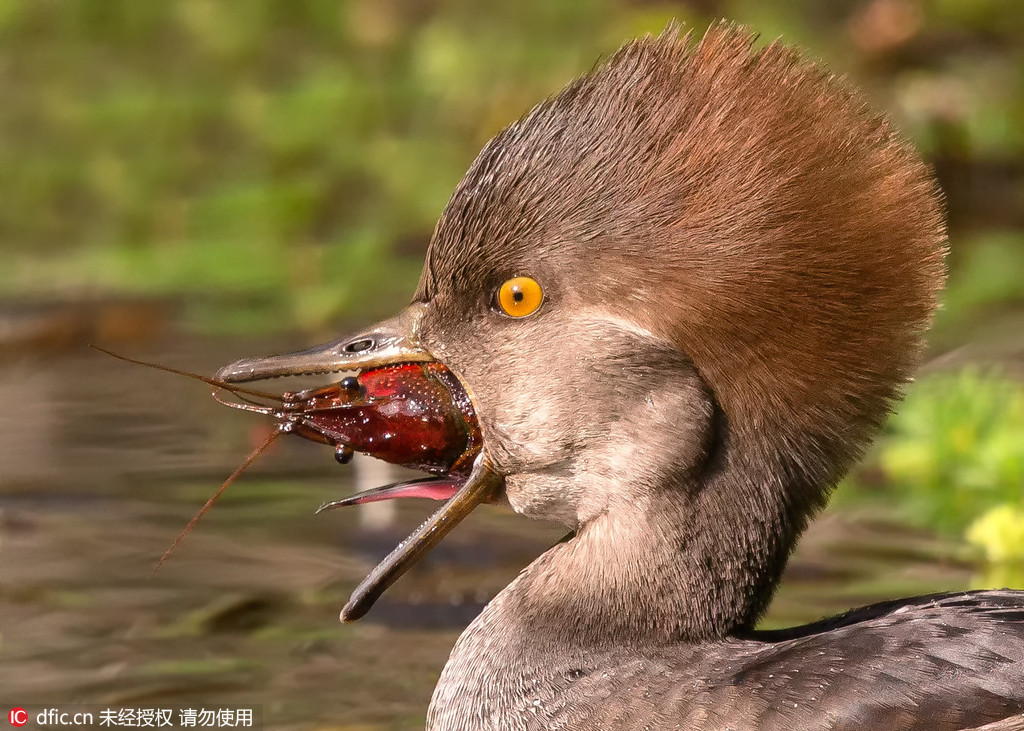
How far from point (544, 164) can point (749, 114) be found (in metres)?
0.47

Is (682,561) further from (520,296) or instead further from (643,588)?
(520,296)

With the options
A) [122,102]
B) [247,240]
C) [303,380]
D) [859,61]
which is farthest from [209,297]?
[859,61]

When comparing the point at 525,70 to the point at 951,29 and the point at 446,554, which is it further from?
the point at 446,554

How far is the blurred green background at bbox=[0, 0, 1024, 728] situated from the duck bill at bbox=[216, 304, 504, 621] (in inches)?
82.6

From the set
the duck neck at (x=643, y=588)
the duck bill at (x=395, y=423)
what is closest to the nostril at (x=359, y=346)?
the duck bill at (x=395, y=423)

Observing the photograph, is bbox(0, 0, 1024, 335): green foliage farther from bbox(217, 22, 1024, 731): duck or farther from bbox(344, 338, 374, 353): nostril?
bbox(217, 22, 1024, 731): duck

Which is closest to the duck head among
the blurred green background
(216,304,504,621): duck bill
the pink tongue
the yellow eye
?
the yellow eye

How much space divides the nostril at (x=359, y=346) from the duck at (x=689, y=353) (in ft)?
0.78

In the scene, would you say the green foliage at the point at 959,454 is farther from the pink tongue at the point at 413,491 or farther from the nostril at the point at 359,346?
the nostril at the point at 359,346

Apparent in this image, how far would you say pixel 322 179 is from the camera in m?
11.7

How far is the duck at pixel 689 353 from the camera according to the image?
3619 mm

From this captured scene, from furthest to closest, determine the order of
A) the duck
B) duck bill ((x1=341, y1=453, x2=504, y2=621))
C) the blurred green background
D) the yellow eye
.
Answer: the blurred green background < duck bill ((x1=341, y1=453, x2=504, y2=621)) < the yellow eye < the duck

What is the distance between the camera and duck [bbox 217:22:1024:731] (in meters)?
3.62

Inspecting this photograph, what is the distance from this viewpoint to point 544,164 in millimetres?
3797
